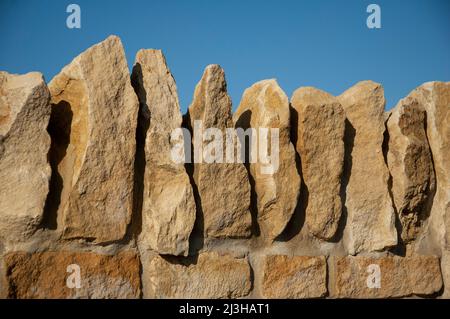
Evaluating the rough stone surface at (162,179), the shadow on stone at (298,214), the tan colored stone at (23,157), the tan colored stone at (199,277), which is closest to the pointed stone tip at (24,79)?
the tan colored stone at (23,157)

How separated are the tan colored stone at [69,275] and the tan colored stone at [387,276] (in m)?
1.05

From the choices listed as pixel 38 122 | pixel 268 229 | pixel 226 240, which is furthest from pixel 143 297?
pixel 38 122

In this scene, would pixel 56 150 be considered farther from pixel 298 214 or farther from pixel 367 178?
pixel 367 178

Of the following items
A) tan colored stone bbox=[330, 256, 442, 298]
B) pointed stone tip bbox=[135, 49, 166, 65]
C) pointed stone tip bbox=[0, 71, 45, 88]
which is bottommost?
tan colored stone bbox=[330, 256, 442, 298]

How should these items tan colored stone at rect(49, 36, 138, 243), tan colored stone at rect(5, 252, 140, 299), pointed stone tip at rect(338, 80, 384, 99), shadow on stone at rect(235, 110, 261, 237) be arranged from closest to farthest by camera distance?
tan colored stone at rect(5, 252, 140, 299), tan colored stone at rect(49, 36, 138, 243), shadow on stone at rect(235, 110, 261, 237), pointed stone tip at rect(338, 80, 384, 99)

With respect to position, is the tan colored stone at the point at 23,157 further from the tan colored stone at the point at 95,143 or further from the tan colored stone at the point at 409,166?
the tan colored stone at the point at 409,166

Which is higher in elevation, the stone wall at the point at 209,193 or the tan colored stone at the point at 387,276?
the stone wall at the point at 209,193

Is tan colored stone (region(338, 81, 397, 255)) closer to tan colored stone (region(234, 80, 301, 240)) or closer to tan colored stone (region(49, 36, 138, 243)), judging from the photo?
tan colored stone (region(234, 80, 301, 240))

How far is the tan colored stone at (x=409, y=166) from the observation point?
2.82m

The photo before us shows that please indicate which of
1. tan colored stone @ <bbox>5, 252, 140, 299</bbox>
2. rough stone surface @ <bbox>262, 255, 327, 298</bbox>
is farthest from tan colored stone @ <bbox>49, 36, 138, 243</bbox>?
rough stone surface @ <bbox>262, 255, 327, 298</bbox>

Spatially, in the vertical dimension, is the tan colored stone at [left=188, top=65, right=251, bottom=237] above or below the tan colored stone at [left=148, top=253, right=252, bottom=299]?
above

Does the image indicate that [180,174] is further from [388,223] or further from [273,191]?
[388,223]

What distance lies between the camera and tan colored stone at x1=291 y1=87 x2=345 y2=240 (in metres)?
2.64


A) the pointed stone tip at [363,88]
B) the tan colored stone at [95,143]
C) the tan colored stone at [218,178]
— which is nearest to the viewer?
the tan colored stone at [95,143]
